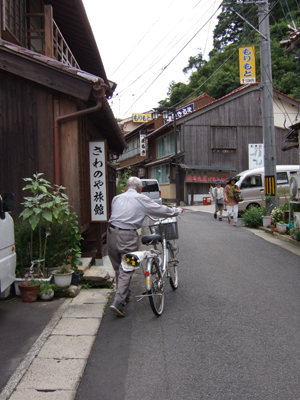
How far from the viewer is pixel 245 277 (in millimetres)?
6723

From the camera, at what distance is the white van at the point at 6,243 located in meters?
4.46

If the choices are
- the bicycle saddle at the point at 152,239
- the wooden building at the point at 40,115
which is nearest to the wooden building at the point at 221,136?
the wooden building at the point at 40,115

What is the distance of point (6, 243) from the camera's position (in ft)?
15.1

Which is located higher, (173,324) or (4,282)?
(4,282)

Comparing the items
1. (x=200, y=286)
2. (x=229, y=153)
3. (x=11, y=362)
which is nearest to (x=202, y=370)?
(x=11, y=362)

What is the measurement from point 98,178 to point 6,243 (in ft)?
10.8

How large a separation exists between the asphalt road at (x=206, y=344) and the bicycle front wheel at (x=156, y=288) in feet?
0.48

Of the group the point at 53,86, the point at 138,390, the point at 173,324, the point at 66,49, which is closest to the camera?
the point at 138,390

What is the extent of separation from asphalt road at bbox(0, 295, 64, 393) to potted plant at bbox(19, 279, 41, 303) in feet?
0.25

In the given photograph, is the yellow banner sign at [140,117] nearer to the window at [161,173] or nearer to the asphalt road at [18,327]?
the window at [161,173]

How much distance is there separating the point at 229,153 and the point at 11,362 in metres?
26.8

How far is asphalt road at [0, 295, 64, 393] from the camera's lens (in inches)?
138

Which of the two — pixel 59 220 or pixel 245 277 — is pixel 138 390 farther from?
pixel 245 277

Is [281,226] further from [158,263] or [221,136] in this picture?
[221,136]
